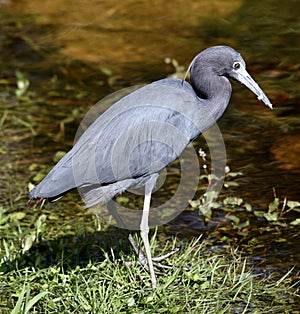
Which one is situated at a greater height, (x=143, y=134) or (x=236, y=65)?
(x=236, y=65)

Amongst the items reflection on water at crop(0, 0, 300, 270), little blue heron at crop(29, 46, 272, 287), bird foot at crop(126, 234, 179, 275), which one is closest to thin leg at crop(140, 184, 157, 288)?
little blue heron at crop(29, 46, 272, 287)

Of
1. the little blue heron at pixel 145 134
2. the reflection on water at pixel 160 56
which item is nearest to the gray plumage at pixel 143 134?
the little blue heron at pixel 145 134

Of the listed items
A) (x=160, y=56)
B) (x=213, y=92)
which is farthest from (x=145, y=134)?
(x=160, y=56)

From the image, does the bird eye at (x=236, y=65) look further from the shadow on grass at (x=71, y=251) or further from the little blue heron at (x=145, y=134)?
the shadow on grass at (x=71, y=251)

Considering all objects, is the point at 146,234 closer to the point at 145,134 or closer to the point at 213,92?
the point at 145,134

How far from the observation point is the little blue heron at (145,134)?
4652 millimetres

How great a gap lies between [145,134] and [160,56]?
150 inches

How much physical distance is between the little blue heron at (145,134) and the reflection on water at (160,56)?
4.06 feet

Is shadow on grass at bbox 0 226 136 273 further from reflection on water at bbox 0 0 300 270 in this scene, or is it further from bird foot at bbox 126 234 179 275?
reflection on water at bbox 0 0 300 270

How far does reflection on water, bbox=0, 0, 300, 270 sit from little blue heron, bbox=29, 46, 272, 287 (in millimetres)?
1238

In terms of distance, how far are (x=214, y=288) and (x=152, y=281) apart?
0.36m

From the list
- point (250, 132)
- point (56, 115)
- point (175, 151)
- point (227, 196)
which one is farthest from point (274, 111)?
point (175, 151)

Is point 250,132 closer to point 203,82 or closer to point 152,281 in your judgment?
point 203,82

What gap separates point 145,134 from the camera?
15.4 feet
